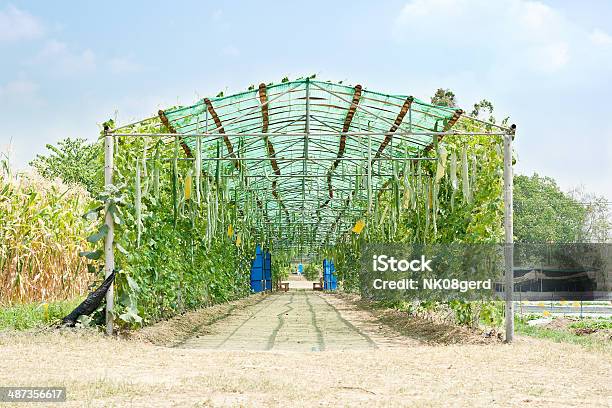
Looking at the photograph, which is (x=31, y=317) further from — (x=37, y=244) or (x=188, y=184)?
(x=37, y=244)

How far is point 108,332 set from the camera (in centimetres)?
973

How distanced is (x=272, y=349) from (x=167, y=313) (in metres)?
3.73

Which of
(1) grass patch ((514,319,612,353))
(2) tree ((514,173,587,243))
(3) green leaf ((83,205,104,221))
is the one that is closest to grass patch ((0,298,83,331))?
(3) green leaf ((83,205,104,221))

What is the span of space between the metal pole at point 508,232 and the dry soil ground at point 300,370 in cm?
33

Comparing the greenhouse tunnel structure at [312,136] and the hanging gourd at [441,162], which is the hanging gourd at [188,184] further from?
the hanging gourd at [441,162]

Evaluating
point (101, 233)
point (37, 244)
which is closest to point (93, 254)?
point (101, 233)

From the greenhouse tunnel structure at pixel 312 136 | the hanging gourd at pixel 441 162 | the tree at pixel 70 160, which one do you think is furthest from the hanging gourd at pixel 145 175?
the tree at pixel 70 160

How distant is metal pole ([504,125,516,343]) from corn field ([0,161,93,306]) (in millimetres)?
7247

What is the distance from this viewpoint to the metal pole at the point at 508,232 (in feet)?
32.8

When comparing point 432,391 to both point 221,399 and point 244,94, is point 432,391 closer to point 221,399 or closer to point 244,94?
point 221,399

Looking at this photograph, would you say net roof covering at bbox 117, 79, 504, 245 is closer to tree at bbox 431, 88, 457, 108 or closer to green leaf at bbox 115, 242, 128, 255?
green leaf at bbox 115, 242, 128, 255

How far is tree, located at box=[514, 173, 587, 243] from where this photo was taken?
5303 centimetres

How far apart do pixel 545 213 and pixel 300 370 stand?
164 feet

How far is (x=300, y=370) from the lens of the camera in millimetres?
7289
